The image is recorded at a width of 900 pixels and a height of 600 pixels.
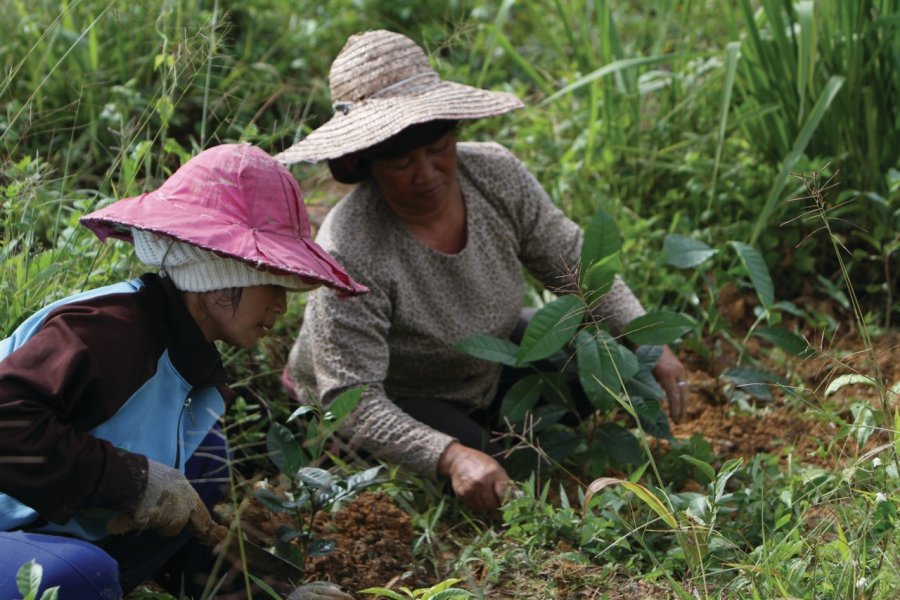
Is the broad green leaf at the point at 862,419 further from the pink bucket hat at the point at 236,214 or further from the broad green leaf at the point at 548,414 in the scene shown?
the pink bucket hat at the point at 236,214

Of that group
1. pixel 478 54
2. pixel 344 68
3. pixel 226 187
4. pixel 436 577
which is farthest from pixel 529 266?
pixel 478 54

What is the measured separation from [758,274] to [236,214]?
4.31 ft

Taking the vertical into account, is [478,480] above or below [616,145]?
below

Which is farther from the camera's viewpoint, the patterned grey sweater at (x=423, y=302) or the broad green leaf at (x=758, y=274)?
the broad green leaf at (x=758, y=274)

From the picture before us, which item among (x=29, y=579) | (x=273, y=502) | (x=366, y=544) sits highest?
(x=29, y=579)

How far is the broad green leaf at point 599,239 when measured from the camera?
2.47 meters

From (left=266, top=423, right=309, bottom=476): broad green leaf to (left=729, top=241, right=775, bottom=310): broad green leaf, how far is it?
3.80 ft

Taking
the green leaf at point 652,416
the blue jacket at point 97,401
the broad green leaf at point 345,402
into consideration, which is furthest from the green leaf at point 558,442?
the blue jacket at point 97,401

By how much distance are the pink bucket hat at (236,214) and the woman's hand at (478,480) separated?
54 centimetres

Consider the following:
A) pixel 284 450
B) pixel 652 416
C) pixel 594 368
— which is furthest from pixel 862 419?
pixel 284 450

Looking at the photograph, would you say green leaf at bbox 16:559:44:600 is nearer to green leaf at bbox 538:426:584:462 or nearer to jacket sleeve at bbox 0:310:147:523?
jacket sleeve at bbox 0:310:147:523

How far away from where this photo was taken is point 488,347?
2.50 m

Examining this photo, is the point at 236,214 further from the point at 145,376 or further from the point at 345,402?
the point at 345,402

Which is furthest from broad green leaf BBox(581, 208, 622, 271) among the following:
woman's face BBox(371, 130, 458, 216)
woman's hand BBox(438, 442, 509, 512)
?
woman's hand BBox(438, 442, 509, 512)
